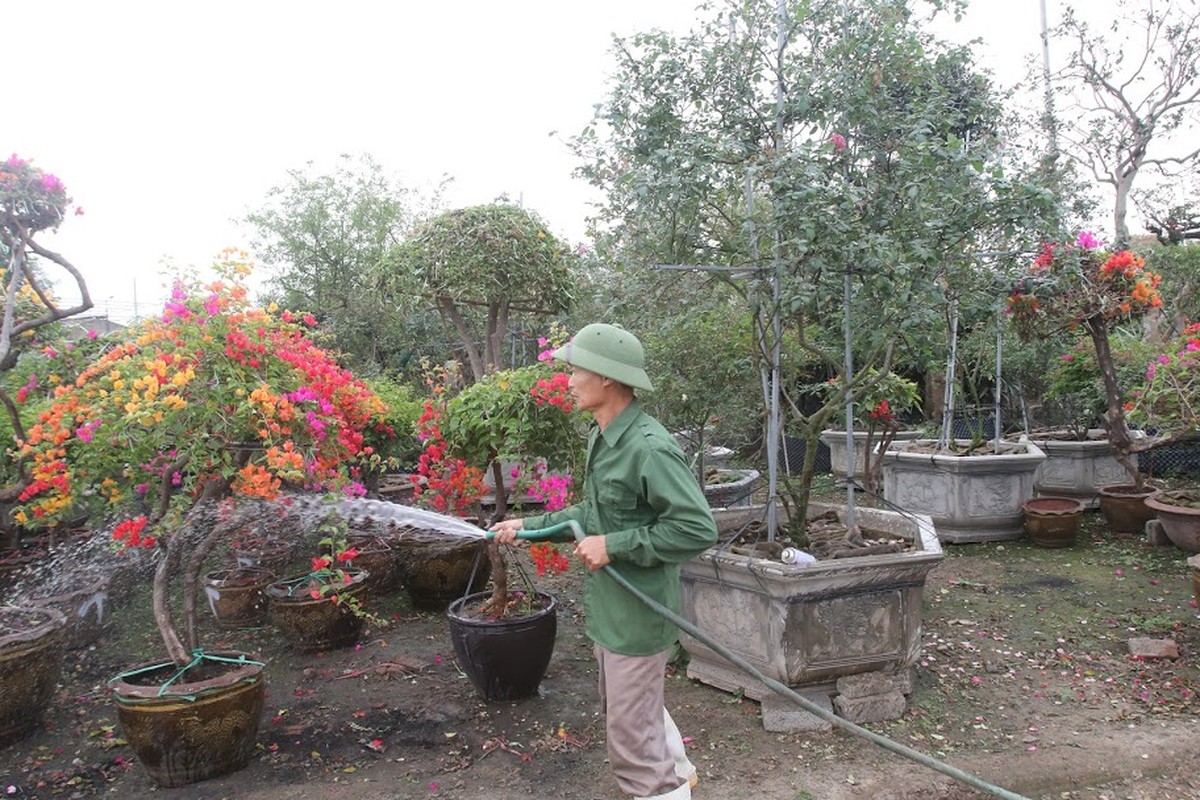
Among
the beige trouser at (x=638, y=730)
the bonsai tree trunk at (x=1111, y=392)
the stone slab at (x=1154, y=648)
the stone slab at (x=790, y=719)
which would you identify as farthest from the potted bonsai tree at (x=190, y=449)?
the bonsai tree trunk at (x=1111, y=392)

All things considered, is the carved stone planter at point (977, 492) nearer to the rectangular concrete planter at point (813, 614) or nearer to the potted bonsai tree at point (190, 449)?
the rectangular concrete planter at point (813, 614)

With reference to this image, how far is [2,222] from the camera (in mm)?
4242

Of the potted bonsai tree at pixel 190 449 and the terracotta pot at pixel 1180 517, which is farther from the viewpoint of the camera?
the terracotta pot at pixel 1180 517

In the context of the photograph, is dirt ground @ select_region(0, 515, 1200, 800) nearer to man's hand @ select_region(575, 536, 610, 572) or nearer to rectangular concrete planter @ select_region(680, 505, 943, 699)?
rectangular concrete planter @ select_region(680, 505, 943, 699)

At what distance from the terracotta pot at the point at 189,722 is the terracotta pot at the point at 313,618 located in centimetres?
121

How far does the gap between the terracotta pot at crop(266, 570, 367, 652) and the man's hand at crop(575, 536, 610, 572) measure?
2474mm

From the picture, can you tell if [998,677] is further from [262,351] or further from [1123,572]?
[262,351]

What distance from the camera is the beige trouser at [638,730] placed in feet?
8.73

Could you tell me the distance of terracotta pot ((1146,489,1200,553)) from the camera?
6.02 m

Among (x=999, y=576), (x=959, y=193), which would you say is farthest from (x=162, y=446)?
(x=999, y=576)

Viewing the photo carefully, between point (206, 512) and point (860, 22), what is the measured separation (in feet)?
12.7

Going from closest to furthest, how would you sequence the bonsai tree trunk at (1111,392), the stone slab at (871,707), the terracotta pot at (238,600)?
1. the stone slab at (871,707)
2. the terracotta pot at (238,600)
3. the bonsai tree trunk at (1111,392)

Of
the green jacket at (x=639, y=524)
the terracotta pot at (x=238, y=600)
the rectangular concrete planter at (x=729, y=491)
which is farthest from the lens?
the rectangular concrete planter at (x=729, y=491)

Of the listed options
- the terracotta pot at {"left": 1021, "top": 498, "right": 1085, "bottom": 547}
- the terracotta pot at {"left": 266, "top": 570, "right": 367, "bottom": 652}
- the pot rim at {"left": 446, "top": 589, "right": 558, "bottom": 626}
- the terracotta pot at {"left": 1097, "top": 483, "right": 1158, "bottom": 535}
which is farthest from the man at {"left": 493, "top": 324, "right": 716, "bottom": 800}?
the terracotta pot at {"left": 1097, "top": 483, "right": 1158, "bottom": 535}
